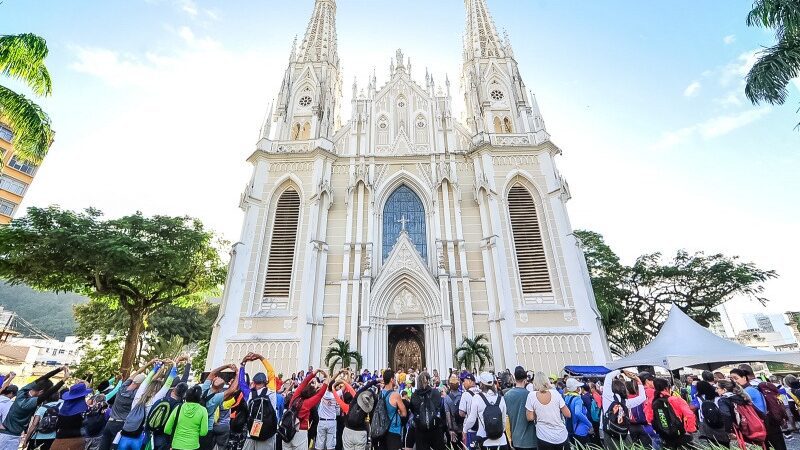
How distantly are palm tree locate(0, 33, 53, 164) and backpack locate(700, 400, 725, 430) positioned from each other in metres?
14.8

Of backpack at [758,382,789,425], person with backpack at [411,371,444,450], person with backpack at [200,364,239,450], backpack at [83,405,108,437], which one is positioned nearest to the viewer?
person with backpack at [200,364,239,450]

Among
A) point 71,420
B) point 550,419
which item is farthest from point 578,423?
point 71,420

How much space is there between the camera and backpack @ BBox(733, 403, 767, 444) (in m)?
4.87

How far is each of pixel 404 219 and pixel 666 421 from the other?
13.7 metres

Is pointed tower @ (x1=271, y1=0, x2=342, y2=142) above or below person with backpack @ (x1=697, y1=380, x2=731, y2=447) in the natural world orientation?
above

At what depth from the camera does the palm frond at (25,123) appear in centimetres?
848

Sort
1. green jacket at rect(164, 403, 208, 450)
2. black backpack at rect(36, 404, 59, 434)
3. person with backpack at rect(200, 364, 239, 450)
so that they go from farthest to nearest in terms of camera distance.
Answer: black backpack at rect(36, 404, 59, 434)
person with backpack at rect(200, 364, 239, 450)
green jacket at rect(164, 403, 208, 450)

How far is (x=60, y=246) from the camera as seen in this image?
14.5 m

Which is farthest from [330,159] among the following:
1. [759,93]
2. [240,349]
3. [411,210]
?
[759,93]

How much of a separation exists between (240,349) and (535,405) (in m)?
13.4

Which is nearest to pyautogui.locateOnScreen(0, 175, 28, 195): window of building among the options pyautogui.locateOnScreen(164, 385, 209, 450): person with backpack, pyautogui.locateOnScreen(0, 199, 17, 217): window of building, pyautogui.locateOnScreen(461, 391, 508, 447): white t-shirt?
pyautogui.locateOnScreen(0, 199, 17, 217): window of building

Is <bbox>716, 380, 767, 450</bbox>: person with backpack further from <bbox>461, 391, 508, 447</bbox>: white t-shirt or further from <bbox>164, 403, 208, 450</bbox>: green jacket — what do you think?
<bbox>164, 403, 208, 450</bbox>: green jacket

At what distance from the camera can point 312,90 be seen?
21.8 meters

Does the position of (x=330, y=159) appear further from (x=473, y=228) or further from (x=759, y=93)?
(x=759, y=93)
